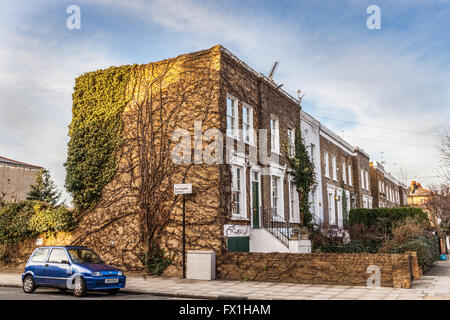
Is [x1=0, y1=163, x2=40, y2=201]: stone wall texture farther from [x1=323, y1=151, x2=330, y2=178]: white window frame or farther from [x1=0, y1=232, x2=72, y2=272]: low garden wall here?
[x1=323, y1=151, x2=330, y2=178]: white window frame

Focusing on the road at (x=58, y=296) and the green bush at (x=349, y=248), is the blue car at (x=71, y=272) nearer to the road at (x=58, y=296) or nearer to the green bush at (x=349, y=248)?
the road at (x=58, y=296)

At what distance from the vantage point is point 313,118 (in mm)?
26797

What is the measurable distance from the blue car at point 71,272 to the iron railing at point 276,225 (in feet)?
25.3

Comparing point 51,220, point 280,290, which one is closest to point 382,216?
point 280,290

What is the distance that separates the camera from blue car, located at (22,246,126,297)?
37.8 ft

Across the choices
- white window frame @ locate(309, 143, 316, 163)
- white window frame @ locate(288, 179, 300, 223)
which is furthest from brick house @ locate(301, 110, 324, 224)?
white window frame @ locate(288, 179, 300, 223)

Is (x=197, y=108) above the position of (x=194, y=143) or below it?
above

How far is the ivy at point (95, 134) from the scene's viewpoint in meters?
18.3

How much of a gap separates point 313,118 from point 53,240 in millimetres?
16818

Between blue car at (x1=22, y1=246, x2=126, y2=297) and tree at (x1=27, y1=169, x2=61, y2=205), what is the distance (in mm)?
27807

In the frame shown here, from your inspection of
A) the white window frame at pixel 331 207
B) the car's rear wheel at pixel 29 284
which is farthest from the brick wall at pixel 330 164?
the car's rear wheel at pixel 29 284
